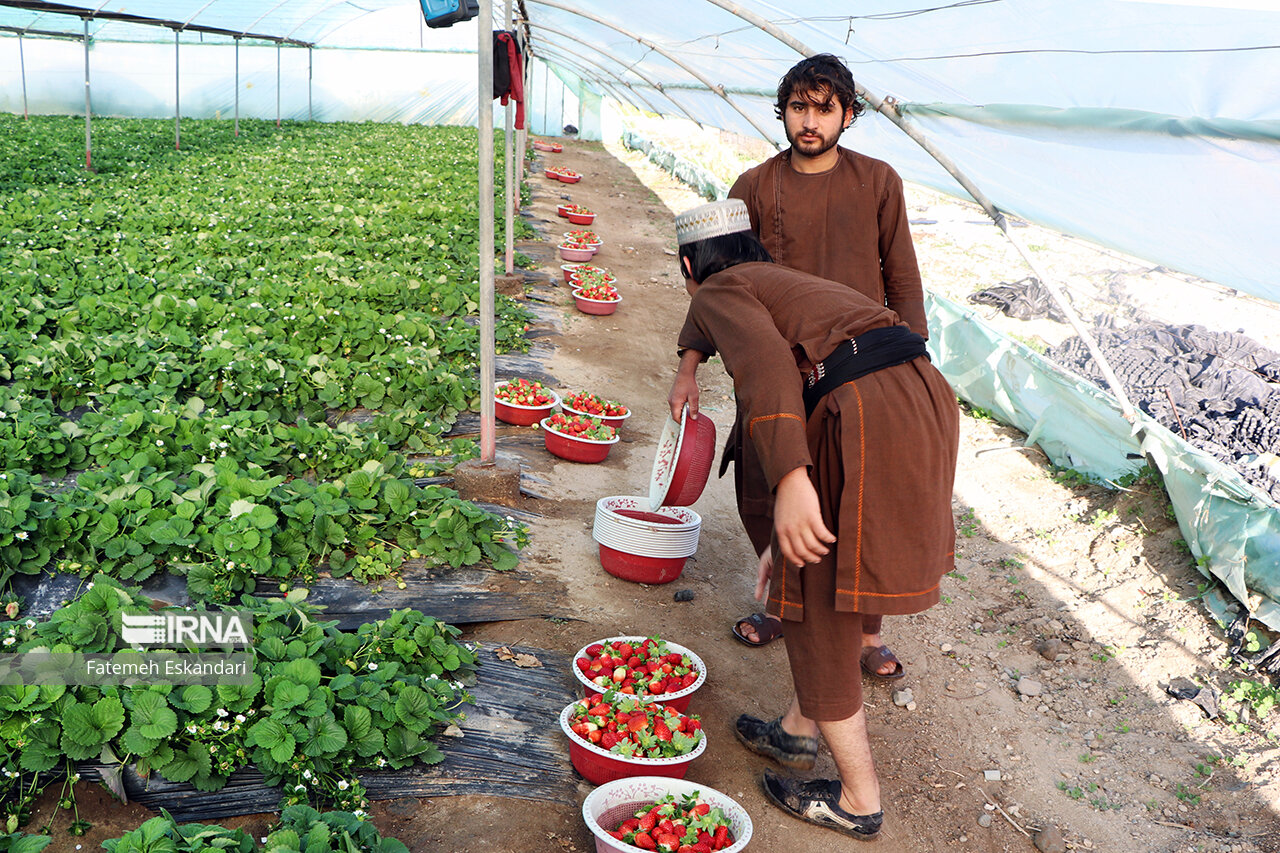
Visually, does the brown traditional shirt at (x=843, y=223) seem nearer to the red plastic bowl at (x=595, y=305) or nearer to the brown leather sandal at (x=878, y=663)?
the brown leather sandal at (x=878, y=663)

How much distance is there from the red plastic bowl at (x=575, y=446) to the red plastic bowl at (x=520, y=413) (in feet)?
0.76

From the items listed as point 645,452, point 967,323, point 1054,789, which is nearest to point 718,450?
point 645,452

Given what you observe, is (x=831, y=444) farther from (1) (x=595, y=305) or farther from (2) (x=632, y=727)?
(1) (x=595, y=305)

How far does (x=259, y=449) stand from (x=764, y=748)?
2661mm

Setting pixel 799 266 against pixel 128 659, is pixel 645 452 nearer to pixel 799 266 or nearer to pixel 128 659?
pixel 799 266

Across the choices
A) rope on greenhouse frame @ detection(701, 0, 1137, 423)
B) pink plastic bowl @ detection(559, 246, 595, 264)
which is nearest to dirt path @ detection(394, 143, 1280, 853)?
rope on greenhouse frame @ detection(701, 0, 1137, 423)

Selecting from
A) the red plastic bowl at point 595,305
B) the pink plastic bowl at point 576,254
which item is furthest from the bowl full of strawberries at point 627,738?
the pink plastic bowl at point 576,254

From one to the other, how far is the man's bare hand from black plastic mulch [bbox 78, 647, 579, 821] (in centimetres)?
118

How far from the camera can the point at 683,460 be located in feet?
10.4

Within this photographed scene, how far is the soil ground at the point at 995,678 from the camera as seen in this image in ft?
9.10

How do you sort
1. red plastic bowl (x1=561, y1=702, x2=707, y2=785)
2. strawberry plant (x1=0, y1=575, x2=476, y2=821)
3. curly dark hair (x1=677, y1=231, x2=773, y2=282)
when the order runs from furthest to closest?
red plastic bowl (x1=561, y1=702, x2=707, y2=785)
curly dark hair (x1=677, y1=231, x2=773, y2=282)
strawberry plant (x1=0, y1=575, x2=476, y2=821)

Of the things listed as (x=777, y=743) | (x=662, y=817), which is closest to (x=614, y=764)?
(x=662, y=817)

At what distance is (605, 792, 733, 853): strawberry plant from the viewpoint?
86.6 inches

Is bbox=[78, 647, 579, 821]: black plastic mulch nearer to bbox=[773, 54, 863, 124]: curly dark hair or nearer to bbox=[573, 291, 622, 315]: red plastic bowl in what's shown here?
bbox=[773, 54, 863, 124]: curly dark hair
